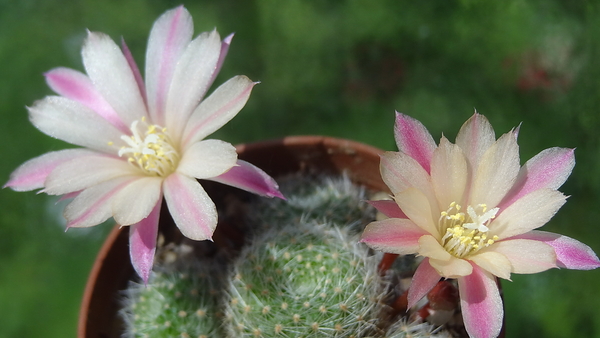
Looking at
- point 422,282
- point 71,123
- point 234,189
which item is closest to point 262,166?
point 234,189

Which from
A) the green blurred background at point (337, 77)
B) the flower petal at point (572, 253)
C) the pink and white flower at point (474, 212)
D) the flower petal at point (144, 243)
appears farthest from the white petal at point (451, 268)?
the green blurred background at point (337, 77)

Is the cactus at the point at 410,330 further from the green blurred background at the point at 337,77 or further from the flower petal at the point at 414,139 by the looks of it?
the green blurred background at the point at 337,77

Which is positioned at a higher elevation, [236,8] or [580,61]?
[236,8]

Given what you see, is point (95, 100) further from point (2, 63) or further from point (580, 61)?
point (580, 61)

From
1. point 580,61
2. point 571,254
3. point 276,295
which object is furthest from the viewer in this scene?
point 580,61

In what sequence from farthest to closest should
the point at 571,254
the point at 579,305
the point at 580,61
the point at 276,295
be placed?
the point at 580,61, the point at 579,305, the point at 276,295, the point at 571,254

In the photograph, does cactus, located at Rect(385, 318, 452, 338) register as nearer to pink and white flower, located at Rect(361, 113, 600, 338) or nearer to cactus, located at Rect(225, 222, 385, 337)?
cactus, located at Rect(225, 222, 385, 337)

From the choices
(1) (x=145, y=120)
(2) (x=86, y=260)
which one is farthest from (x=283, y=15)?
(2) (x=86, y=260)
